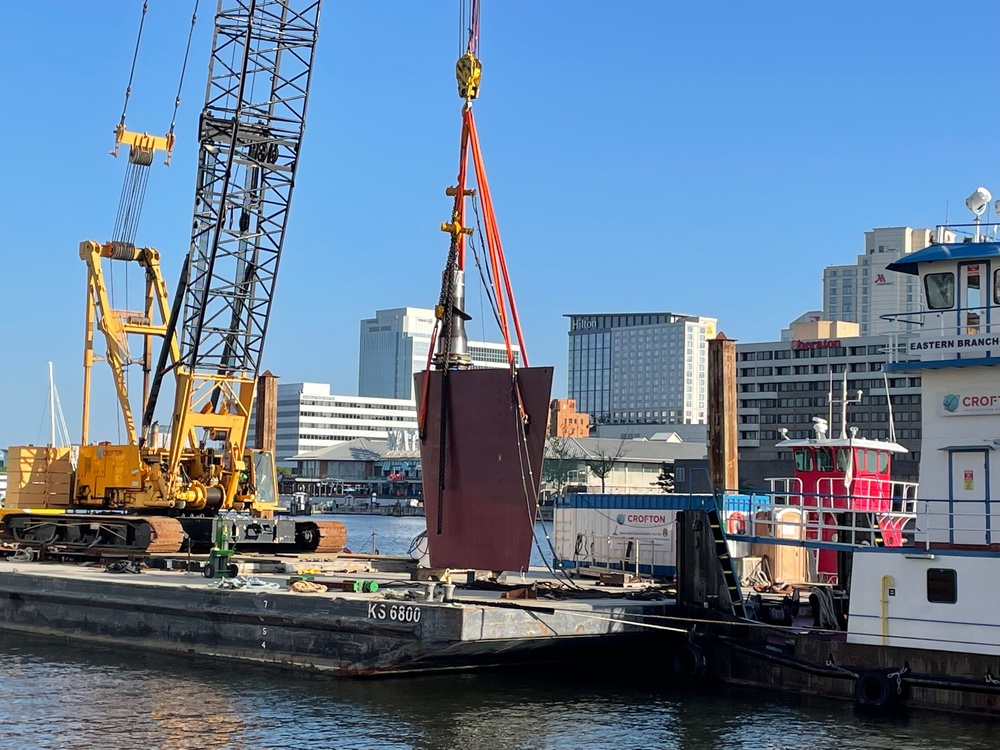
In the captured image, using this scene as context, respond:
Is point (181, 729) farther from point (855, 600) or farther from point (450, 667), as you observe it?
point (855, 600)

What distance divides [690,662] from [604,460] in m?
123

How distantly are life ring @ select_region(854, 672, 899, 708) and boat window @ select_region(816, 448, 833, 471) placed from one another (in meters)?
8.77

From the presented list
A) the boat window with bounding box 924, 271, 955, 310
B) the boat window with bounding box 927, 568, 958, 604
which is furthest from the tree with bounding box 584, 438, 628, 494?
the boat window with bounding box 927, 568, 958, 604

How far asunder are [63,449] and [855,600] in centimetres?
2456

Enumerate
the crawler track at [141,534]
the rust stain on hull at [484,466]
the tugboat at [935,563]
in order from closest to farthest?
the tugboat at [935,563]
the rust stain on hull at [484,466]
the crawler track at [141,534]

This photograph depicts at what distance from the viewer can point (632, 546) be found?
97.0 ft

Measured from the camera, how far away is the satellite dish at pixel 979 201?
21.7 metres

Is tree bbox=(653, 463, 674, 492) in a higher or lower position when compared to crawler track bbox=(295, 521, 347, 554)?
higher

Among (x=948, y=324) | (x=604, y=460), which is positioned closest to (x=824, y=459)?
(x=948, y=324)

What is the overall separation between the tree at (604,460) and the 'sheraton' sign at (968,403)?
120535mm

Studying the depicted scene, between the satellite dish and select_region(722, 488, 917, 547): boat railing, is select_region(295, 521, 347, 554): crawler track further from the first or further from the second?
the satellite dish

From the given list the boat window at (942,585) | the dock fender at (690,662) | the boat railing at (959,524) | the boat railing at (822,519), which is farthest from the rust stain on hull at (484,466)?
the boat window at (942,585)

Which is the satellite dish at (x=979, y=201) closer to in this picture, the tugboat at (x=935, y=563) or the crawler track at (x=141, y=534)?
the tugboat at (x=935, y=563)

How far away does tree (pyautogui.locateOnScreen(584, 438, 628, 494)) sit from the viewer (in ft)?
483
